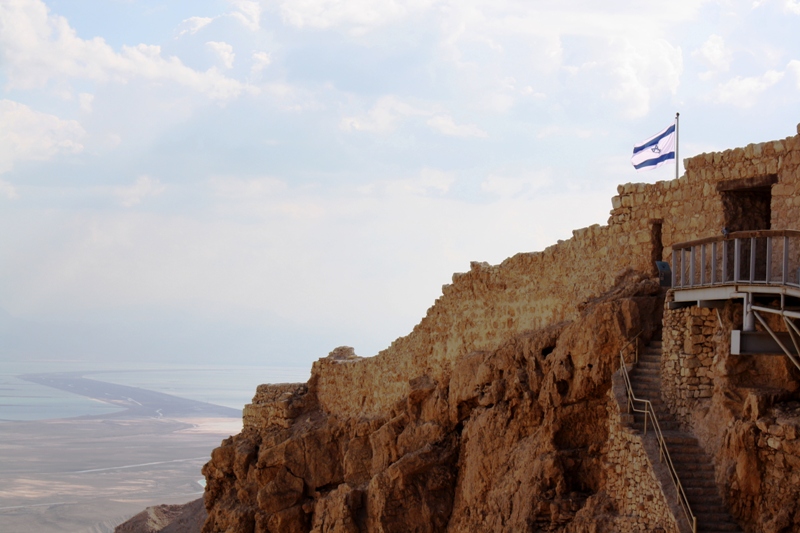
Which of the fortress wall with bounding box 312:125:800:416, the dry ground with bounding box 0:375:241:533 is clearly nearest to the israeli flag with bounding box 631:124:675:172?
the fortress wall with bounding box 312:125:800:416

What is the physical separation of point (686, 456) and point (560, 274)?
5531 millimetres

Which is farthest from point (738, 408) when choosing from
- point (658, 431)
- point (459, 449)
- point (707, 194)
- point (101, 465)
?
point (101, 465)

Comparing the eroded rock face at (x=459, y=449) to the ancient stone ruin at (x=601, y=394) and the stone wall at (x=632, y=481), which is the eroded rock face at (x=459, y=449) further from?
→ the stone wall at (x=632, y=481)

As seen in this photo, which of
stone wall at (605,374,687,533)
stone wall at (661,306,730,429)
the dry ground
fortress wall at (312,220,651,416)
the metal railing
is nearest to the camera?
the metal railing

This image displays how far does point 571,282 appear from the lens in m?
18.7

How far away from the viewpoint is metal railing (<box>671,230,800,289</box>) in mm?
13453

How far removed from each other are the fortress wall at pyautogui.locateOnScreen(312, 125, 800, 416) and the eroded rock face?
51cm

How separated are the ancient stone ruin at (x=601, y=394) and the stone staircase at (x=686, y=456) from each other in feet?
0.09

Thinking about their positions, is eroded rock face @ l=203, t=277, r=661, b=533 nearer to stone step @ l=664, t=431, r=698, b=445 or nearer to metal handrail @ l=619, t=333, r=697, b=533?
metal handrail @ l=619, t=333, r=697, b=533

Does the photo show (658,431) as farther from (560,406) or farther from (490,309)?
(490,309)

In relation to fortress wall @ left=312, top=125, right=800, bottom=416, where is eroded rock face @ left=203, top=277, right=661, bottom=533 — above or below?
below

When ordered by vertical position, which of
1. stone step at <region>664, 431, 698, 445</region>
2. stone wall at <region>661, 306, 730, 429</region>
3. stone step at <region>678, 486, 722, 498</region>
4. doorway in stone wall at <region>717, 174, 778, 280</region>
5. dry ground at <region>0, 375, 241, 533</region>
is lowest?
dry ground at <region>0, 375, 241, 533</region>

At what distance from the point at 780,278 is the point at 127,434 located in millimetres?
62382

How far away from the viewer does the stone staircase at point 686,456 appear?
13.2 metres
